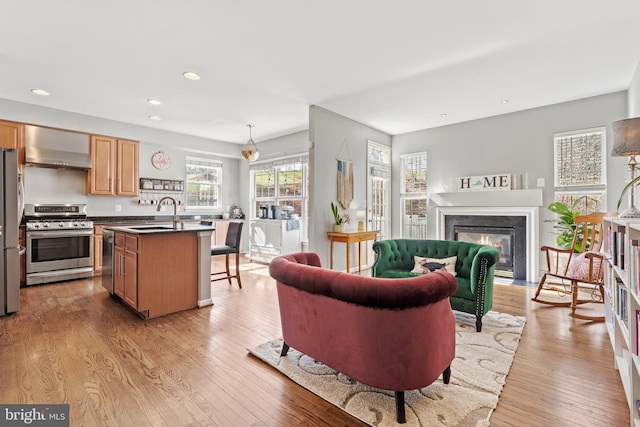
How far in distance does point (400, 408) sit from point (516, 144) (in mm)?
4800

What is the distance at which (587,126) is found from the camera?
14.4 feet

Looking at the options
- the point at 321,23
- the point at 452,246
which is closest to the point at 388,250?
the point at 452,246

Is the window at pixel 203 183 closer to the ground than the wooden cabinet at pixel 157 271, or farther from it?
farther from it

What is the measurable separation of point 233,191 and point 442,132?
16.3 feet

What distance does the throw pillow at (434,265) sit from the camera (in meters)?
3.18

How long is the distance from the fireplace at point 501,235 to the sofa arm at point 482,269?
2.55m

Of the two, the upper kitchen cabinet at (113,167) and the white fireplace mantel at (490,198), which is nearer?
the white fireplace mantel at (490,198)

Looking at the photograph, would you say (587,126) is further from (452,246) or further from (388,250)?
(388,250)

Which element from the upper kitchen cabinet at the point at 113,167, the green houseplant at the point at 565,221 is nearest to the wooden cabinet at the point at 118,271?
the upper kitchen cabinet at the point at 113,167

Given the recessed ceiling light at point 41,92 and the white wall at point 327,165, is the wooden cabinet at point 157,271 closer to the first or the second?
the white wall at point 327,165

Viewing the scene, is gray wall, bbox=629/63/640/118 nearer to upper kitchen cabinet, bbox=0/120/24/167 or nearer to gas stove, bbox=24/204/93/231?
gas stove, bbox=24/204/93/231

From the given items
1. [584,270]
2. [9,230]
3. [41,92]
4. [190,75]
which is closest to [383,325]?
[584,270]

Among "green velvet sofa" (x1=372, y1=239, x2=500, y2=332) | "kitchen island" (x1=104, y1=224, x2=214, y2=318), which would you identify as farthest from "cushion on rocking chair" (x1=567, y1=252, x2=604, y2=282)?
"kitchen island" (x1=104, y1=224, x2=214, y2=318)

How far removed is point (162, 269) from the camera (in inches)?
129
